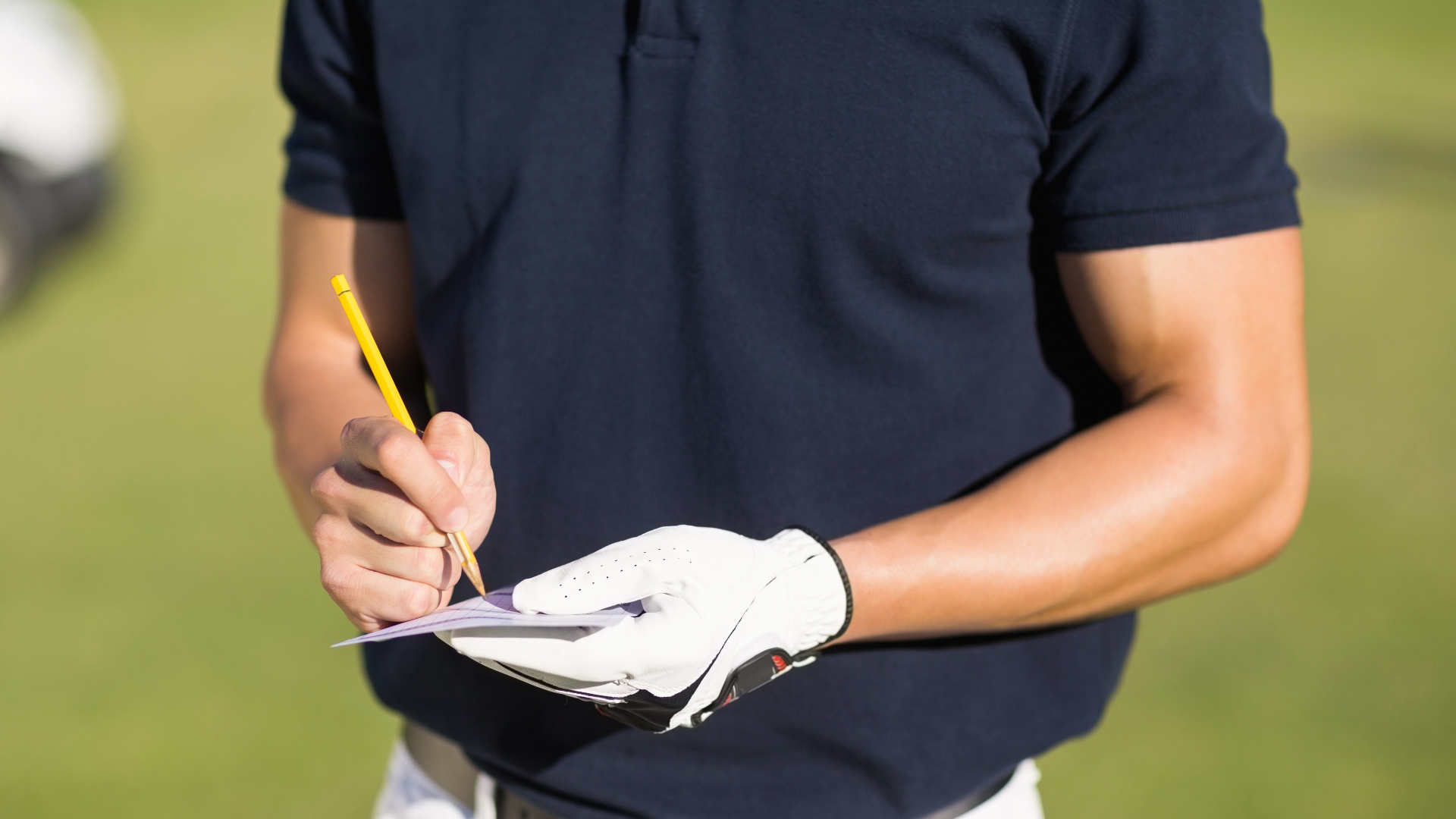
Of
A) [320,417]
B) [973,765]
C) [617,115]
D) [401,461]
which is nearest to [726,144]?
[617,115]

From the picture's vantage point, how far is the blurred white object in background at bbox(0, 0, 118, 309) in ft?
19.2

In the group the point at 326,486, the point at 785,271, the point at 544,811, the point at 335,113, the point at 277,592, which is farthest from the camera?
the point at 277,592

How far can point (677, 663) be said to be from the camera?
1065mm

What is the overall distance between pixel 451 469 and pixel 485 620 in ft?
0.51

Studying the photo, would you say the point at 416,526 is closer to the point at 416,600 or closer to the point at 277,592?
the point at 416,600

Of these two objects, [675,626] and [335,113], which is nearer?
[675,626]

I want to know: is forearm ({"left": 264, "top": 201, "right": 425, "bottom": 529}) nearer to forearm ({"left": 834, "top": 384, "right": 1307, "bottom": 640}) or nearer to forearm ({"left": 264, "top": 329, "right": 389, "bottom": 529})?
forearm ({"left": 264, "top": 329, "right": 389, "bottom": 529})

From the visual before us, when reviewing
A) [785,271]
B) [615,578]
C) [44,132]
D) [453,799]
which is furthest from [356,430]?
[44,132]

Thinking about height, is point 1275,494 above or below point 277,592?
above

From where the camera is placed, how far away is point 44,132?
5.95m

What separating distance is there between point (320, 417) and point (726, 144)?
0.69 metres

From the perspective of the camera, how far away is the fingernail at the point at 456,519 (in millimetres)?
1023

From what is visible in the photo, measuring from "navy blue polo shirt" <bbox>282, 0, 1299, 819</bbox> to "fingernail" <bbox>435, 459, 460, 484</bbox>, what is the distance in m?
0.29

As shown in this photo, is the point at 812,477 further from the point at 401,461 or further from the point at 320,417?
the point at 320,417
